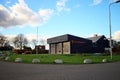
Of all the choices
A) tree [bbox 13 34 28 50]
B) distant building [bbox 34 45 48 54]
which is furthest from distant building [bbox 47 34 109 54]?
tree [bbox 13 34 28 50]

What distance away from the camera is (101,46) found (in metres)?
80.3

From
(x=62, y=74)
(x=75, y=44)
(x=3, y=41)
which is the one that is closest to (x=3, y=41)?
(x=3, y=41)

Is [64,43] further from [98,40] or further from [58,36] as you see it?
[98,40]

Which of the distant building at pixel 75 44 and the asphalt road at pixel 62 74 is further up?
the distant building at pixel 75 44

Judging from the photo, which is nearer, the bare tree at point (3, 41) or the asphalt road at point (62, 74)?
the asphalt road at point (62, 74)

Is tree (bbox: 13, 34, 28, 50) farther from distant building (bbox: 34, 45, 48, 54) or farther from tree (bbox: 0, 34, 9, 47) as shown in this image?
distant building (bbox: 34, 45, 48, 54)

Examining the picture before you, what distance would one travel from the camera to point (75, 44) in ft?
229

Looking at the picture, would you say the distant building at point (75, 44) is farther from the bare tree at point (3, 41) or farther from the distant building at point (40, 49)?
the bare tree at point (3, 41)

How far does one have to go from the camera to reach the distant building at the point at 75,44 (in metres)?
69.5

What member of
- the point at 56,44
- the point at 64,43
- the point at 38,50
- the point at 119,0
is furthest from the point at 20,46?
the point at 119,0

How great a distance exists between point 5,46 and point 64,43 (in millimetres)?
59527

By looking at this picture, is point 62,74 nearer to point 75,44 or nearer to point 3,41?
point 75,44

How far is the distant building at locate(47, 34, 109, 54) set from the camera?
228 feet

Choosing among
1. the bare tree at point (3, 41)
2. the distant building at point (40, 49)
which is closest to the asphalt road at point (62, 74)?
the distant building at point (40, 49)
